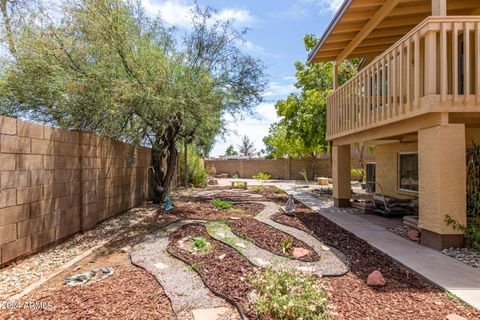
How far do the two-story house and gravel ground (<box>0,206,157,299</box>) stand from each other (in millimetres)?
5430

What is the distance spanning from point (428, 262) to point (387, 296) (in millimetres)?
1262

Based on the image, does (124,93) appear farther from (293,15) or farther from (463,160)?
(293,15)

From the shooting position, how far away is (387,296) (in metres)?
3.09

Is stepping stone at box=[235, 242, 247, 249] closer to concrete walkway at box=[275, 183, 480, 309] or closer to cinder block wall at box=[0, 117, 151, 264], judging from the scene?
concrete walkway at box=[275, 183, 480, 309]

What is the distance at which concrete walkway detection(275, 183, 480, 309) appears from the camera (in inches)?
124

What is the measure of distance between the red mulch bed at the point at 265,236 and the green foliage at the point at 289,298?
133 cm

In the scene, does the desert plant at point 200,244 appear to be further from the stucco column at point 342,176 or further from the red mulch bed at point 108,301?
the stucco column at point 342,176

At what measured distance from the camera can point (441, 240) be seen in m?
4.43

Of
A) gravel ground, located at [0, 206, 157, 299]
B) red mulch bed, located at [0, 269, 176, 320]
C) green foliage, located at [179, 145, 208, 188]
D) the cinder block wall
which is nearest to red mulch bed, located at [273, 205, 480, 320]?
red mulch bed, located at [0, 269, 176, 320]

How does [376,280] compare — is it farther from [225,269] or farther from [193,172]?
[193,172]

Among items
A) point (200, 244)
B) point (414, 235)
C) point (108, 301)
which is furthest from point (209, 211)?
point (108, 301)

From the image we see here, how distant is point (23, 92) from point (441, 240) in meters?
8.41

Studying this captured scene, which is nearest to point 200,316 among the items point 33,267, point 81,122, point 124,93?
point 33,267

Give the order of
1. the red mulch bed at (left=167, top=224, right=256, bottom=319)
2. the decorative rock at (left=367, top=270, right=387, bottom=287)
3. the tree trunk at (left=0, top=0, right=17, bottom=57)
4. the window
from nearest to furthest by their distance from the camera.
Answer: the red mulch bed at (left=167, top=224, right=256, bottom=319) → the decorative rock at (left=367, top=270, right=387, bottom=287) → the tree trunk at (left=0, top=0, right=17, bottom=57) → the window
